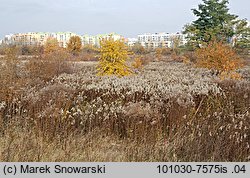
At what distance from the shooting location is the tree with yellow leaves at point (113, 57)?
13.8 meters

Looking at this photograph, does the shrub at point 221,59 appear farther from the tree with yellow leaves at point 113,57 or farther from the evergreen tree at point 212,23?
the evergreen tree at point 212,23

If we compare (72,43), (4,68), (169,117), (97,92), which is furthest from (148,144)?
(72,43)

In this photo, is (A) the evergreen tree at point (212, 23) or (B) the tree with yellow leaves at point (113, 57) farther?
(A) the evergreen tree at point (212, 23)

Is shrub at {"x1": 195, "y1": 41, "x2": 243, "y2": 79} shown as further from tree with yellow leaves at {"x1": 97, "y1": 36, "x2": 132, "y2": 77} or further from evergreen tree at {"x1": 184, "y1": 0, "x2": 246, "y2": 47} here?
evergreen tree at {"x1": 184, "y1": 0, "x2": 246, "y2": 47}

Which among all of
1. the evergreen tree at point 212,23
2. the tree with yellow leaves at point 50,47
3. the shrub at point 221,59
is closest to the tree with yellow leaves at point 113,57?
the shrub at point 221,59

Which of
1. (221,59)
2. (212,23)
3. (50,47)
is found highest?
(212,23)

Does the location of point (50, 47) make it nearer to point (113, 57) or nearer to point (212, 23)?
point (113, 57)

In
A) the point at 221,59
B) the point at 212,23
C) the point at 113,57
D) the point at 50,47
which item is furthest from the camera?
the point at 212,23

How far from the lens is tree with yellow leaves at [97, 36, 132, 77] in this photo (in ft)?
45.4

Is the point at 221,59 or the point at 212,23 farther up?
the point at 212,23

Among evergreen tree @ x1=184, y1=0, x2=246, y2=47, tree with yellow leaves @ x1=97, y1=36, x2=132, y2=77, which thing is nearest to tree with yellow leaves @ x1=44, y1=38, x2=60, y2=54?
tree with yellow leaves @ x1=97, y1=36, x2=132, y2=77

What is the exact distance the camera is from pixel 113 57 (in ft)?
46.0

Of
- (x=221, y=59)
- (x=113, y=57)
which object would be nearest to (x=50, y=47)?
(x=113, y=57)

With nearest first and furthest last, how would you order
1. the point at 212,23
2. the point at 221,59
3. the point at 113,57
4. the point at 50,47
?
the point at 113,57 → the point at 221,59 → the point at 50,47 → the point at 212,23
